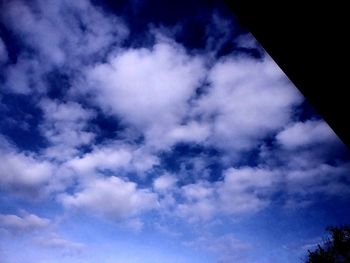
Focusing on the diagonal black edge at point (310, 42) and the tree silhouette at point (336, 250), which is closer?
the diagonal black edge at point (310, 42)

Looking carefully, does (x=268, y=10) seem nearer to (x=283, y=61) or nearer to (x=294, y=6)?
(x=294, y=6)

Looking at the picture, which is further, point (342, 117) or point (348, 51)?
point (342, 117)

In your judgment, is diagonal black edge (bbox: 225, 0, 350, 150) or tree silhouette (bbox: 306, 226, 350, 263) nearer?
diagonal black edge (bbox: 225, 0, 350, 150)

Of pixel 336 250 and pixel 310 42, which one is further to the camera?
pixel 336 250

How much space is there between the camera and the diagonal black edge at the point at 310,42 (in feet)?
4.42

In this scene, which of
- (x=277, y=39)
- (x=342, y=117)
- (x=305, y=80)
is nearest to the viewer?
(x=277, y=39)

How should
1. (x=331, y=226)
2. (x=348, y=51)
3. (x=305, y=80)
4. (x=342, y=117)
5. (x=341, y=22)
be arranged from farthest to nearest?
(x=331, y=226) → (x=342, y=117) → (x=305, y=80) → (x=348, y=51) → (x=341, y=22)

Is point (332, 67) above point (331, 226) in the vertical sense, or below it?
below

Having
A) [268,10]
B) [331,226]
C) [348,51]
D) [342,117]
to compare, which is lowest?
[342,117]

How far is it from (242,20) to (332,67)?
61 centimetres

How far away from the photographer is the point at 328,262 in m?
31.6

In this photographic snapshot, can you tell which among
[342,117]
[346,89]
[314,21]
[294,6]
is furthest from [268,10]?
[342,117]

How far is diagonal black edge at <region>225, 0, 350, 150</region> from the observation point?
135 cm

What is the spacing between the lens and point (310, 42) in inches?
58.0
